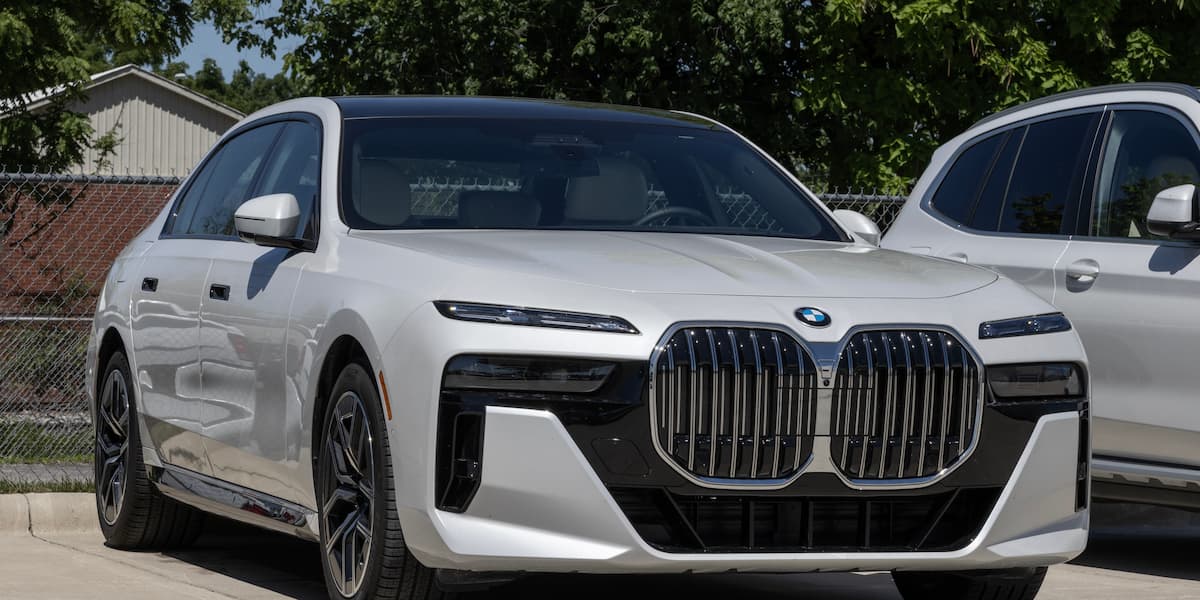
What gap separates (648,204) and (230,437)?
1684 mm

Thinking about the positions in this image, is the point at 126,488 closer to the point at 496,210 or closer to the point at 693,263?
the point at 496,210

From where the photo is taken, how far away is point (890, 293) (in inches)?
211

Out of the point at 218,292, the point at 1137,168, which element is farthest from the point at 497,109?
the point at 1137,168

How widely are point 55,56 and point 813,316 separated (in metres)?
19.6

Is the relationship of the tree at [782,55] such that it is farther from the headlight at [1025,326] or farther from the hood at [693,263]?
the headlight at [1025,326]

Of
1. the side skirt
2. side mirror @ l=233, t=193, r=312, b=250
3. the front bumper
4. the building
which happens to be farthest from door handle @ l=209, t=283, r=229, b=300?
the building

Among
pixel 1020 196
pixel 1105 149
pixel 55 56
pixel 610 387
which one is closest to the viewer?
pixel 610 387

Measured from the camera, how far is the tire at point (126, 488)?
785cm

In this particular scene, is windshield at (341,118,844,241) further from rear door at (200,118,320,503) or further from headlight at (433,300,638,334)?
headlight at (433,300,638,334)

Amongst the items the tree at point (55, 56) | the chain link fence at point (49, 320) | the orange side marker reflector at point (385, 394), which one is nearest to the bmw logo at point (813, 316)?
the orange side marker reflector at point (385, 394)

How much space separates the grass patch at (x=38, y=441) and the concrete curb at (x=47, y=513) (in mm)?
2190

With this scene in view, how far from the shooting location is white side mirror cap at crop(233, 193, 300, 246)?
244 inches

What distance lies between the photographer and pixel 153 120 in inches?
2313

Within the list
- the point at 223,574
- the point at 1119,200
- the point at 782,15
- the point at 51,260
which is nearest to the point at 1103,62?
the point at 782,15
